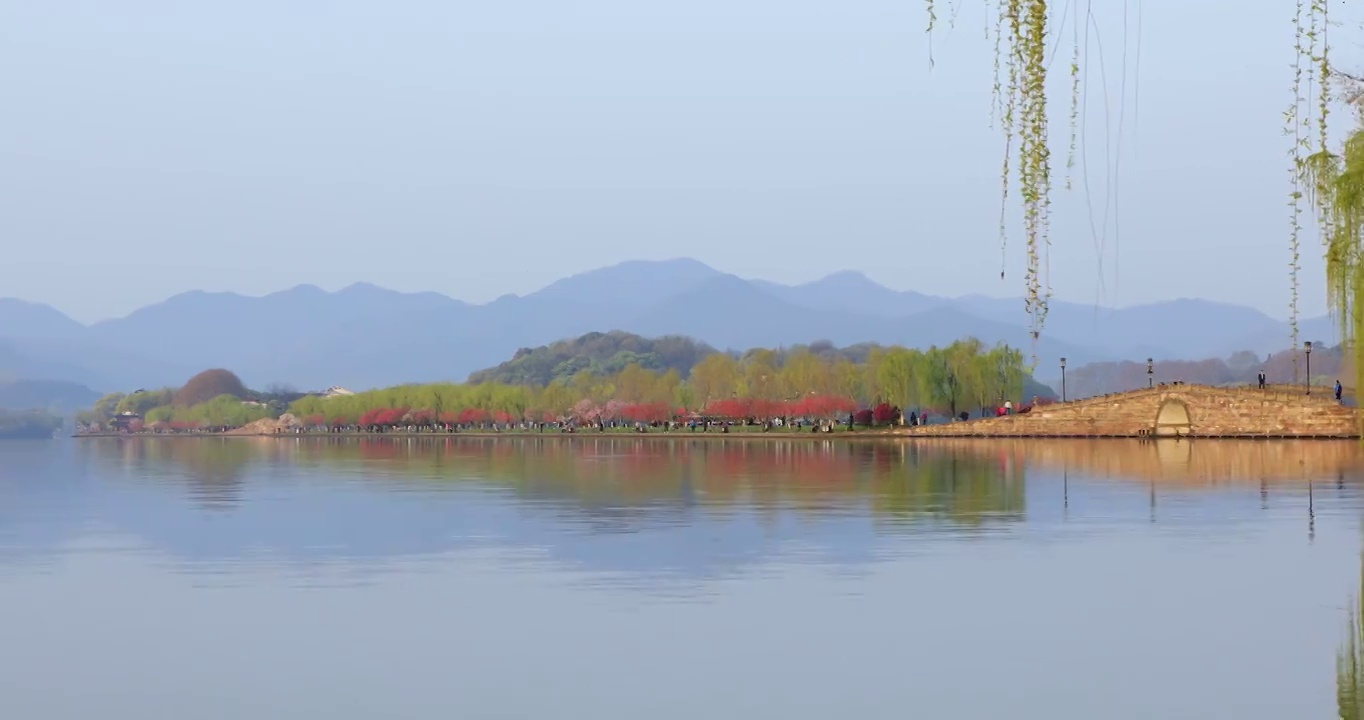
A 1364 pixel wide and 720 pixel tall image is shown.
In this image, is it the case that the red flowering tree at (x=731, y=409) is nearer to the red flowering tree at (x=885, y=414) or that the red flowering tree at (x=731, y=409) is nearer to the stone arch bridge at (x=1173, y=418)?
the red flowering tree at (x=885, y=414)

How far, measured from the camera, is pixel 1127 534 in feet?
105

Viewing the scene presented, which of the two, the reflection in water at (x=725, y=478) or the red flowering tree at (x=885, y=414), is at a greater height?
the red flowering tree at (x=885, y=414)

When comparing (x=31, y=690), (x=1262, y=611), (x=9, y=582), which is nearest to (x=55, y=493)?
A: (x=9, y=582)

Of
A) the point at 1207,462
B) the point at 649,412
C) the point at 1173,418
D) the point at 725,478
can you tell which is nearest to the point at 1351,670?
the point at 725,478

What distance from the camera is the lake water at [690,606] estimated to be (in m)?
16.4

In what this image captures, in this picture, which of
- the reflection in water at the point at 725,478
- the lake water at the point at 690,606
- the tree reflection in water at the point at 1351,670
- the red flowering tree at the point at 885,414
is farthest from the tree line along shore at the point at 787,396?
the tree reflection in water at the point at 1351,670

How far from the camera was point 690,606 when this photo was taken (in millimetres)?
22312

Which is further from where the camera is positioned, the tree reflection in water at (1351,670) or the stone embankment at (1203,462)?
the stone embankment at (1203,462)

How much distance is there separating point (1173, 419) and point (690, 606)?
341ft

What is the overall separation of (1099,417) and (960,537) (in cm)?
9277

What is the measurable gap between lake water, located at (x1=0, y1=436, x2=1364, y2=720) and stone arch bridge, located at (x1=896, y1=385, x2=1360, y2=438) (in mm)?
67591

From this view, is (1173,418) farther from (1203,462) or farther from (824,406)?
(1203,462)

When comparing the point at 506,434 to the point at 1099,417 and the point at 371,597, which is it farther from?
the point at 371,597

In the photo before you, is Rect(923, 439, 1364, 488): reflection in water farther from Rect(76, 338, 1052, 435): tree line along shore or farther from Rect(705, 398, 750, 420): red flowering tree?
Rect(705, 398, 750, 420): red flowering tree
